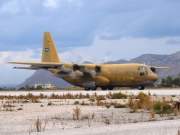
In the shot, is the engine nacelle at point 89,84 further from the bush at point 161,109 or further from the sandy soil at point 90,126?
the sandy soil at point 90,126

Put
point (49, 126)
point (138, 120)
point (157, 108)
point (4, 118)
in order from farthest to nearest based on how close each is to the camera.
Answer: point (157, 108), point (4, 118), point (138, 120), point (49, 126)

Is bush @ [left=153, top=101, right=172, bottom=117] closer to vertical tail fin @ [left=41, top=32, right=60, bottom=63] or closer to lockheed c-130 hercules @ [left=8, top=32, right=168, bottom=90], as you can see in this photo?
lockheed c-130 hercules @ [left=8, top=32, right=168, bottom=90]

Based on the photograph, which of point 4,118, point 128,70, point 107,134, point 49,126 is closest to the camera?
point 107,134

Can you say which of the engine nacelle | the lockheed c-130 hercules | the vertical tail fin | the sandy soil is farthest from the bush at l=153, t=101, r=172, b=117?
the vertical tail fin

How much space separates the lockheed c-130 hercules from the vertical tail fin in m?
3.62

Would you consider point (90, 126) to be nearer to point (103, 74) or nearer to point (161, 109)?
point (161, 109)

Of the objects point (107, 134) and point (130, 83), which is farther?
point (130, 83)

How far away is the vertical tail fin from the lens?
63.6m

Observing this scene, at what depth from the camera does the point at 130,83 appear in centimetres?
5291

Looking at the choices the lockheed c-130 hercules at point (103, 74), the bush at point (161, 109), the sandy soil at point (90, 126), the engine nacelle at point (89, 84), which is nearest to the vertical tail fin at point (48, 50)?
the lockheed c-130 hercules at point (103, 74)

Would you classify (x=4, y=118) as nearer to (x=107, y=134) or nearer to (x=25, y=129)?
(x=25, y=129)

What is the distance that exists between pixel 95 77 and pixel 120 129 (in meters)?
40.8

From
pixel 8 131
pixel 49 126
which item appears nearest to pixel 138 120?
pixel 49 126

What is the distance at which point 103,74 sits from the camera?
55188 mm
